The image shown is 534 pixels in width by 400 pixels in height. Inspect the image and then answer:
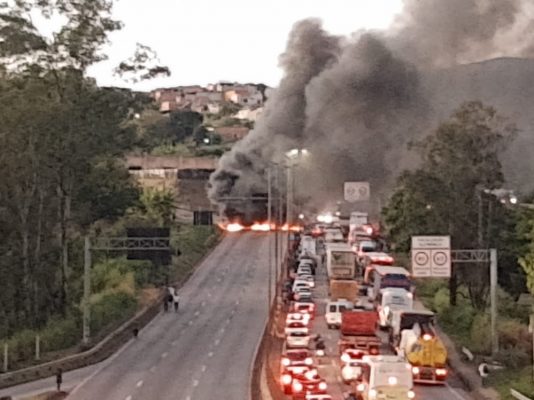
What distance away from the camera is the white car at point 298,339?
47312 mm

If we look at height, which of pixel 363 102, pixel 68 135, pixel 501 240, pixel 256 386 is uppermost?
pixel 363 102

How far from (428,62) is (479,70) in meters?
11.4

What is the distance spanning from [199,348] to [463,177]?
52.0 ft

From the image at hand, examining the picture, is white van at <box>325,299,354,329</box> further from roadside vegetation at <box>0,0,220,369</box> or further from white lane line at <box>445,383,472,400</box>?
white lane line at <box>445,383,472,400</box>

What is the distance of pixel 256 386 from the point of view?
3766cm

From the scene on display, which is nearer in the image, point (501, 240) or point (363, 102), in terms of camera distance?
point (501, 240)

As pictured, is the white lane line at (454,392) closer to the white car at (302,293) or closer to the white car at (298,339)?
the white car at (298,339)

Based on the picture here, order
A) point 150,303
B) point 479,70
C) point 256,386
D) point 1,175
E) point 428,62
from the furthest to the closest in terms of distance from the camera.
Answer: point 479,70 < point 428,62 < point 150,303 < point 1,175 < point 256,386

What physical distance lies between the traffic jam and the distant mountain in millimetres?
46514

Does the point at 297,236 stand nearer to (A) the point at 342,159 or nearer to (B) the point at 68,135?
(A) the point at 342,159

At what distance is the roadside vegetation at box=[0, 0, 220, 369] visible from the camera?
55.4 metres

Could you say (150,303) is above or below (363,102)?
below

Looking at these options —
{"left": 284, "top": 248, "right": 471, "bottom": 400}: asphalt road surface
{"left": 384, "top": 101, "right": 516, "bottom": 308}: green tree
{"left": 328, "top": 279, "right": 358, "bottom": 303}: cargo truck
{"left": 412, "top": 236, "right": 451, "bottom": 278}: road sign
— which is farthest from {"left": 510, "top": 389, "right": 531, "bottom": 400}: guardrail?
{"left": 328, "top": 279, "right": 358, "bottom": 303}: cargo truck

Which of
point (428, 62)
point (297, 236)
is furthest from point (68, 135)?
point (428, 62)
